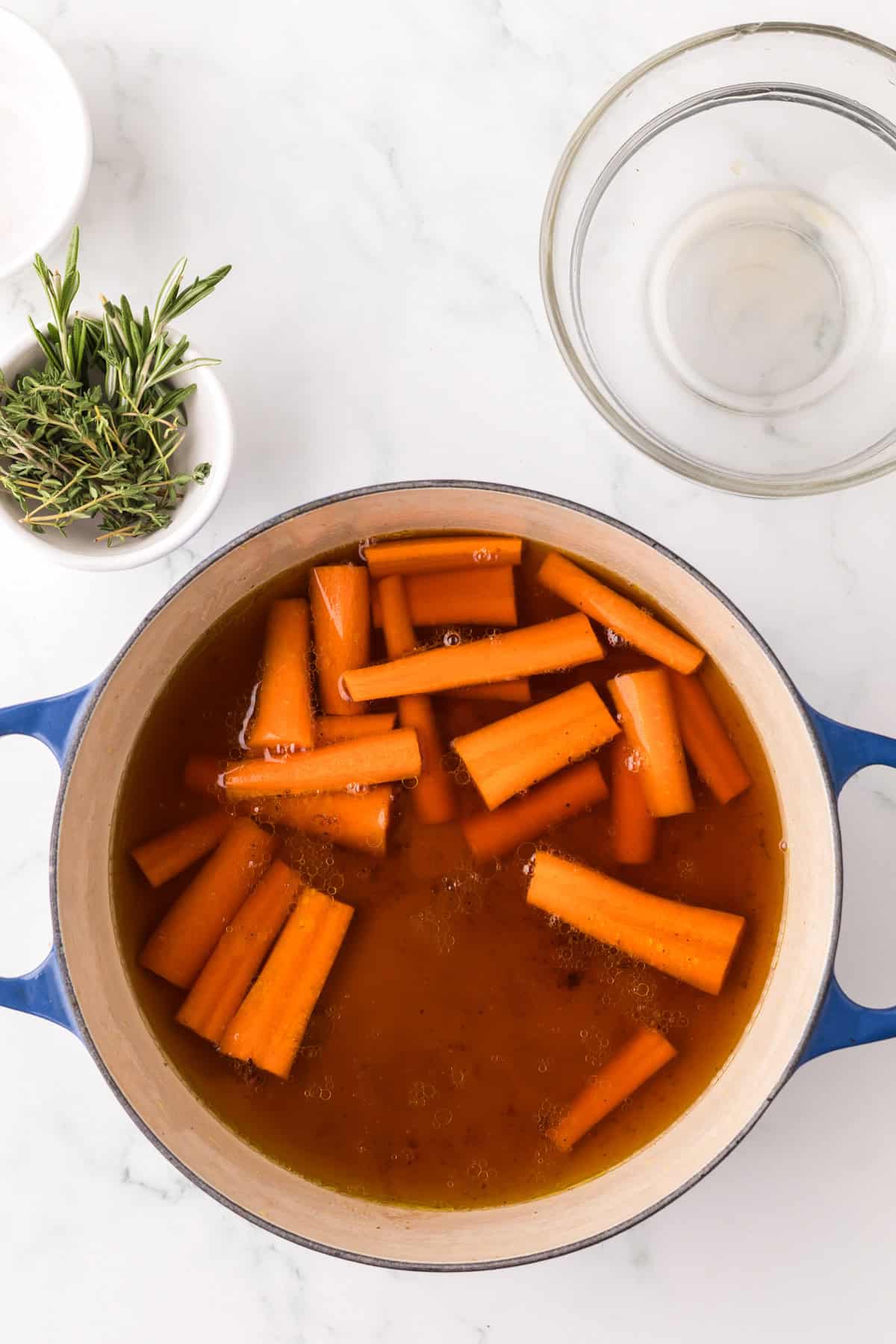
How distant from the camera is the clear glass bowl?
0.93m

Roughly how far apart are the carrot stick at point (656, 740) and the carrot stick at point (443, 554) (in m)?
0.13

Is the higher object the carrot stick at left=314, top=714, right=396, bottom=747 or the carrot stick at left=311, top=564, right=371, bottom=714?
the carrot stick at left=311, top=564, right=371, bottom=714

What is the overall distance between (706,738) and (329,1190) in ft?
1.51

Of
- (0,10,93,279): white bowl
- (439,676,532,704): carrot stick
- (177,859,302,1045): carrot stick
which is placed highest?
(0,10,93,279): white bowl

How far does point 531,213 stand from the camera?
3.27 feet

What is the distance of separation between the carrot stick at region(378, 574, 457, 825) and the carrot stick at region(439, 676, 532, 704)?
0.08ft

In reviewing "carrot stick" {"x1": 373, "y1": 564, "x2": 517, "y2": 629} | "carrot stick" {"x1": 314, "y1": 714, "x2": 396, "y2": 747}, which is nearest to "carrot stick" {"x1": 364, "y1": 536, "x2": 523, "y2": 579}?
"carrot stick" {"x1": 373, "y1": 564, "x2": 517, "y2": 629}

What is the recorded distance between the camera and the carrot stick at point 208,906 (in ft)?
3.03

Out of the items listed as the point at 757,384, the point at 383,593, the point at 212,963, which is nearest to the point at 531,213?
the point at 757,384

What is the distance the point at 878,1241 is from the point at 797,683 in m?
0.48

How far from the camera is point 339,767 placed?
3.01ft

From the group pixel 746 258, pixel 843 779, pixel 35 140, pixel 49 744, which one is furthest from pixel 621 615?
pixel 35 140

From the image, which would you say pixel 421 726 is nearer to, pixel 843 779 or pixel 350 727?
pixel 350 727

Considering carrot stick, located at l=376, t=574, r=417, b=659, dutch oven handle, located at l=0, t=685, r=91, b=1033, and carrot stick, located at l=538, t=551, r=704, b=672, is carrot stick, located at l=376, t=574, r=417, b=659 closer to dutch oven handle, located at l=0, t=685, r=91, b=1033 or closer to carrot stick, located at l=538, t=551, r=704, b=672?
carrot stick, located at l=538, t=551, r=704, b=672
